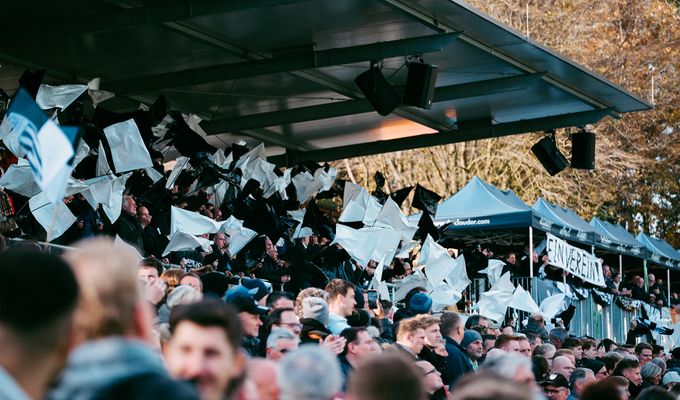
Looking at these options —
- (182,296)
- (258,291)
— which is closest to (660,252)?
(258,291)

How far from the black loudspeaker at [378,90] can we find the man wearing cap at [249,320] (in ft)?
26.2

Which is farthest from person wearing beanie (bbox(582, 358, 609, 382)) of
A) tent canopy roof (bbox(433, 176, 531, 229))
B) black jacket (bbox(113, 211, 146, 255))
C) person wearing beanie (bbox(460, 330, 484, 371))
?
tent canopy roof (bbox(433, 176, 531, 229))

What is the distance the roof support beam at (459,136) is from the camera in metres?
19.0

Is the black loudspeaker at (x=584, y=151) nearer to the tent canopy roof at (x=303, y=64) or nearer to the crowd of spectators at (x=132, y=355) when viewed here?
the tent canopy roof at (x=303, y=64)

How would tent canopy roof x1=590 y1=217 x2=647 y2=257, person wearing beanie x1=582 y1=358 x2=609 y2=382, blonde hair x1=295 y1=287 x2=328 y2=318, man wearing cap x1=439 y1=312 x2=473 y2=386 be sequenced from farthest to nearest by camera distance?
tent canopy roof x1=590 y1=217 x2=647 y2=257 → person wearing beanie x1=582 y1=358 x2=609 y2=382 → man wearing cap x1=439 y1=312 x2=473 y2=386 → blonde hair x1=295 y1=287 x2=328 y2=318

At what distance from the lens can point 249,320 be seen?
752 centimetres

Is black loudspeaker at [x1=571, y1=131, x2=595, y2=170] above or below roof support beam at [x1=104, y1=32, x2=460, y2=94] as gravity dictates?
below

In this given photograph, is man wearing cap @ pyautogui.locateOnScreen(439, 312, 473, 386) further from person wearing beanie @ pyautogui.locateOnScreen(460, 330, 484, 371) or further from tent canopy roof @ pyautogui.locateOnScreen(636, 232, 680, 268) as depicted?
tent canopy roof @ pyautogui.locateOnScreen(636, 232, 680, 268)

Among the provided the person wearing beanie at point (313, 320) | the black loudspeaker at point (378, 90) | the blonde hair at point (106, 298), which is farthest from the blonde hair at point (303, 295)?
the black loudspeaker at point (378, 90)

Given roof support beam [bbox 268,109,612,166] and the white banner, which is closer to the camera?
roof support beam [bbox 268,109,612,166]

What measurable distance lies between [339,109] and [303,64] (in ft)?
8.78

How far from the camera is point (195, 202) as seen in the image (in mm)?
14477

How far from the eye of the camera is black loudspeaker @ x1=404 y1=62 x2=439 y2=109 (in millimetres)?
15055

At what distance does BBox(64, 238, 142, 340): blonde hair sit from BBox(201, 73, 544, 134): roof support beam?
14.0 meters
